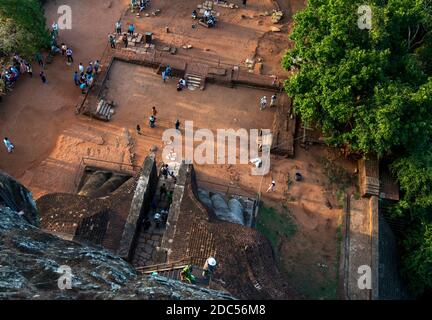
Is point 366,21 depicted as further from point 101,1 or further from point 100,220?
point 101,1

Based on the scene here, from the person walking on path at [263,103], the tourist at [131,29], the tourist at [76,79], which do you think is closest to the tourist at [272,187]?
the person walking on path at [263,103]

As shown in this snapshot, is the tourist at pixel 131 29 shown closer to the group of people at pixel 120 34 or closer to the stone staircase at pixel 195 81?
the group of people at pixel 120 34

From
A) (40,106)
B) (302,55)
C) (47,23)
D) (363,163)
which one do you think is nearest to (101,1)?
(47,23)

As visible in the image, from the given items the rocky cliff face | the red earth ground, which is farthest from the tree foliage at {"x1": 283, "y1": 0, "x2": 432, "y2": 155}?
the rocky cliff face

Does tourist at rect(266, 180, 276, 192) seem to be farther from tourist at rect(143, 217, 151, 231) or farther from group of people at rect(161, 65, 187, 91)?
group of people at rect(161, 65, 187, 91)

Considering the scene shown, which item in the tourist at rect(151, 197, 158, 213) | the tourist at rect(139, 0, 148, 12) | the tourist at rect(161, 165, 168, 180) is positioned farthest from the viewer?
the tourist at rect(139, 0, 148, 12)

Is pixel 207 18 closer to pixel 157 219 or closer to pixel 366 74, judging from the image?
pixel 366 74
